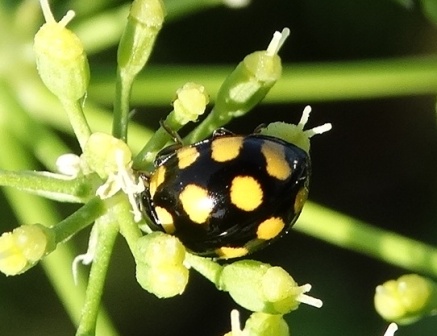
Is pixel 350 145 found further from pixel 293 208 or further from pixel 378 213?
pixel 293 208

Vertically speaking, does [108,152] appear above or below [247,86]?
below

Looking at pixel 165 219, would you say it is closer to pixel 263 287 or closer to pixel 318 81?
pixel 263 287

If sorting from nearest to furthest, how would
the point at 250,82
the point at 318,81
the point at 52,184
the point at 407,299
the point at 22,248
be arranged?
1. the point at 22,248
2. the point at 52,184
3. the point at 250,82
4. the point at 407,299
5. the point at 318,81

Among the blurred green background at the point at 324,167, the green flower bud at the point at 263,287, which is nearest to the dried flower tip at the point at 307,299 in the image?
the green flower bud at the point at 263,287

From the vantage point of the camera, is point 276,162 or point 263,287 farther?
point 276,162

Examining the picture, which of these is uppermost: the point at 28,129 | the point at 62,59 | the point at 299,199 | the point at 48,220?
the point at 28,129

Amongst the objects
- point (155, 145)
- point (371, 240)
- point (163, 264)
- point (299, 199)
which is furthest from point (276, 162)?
point (371, 240)
